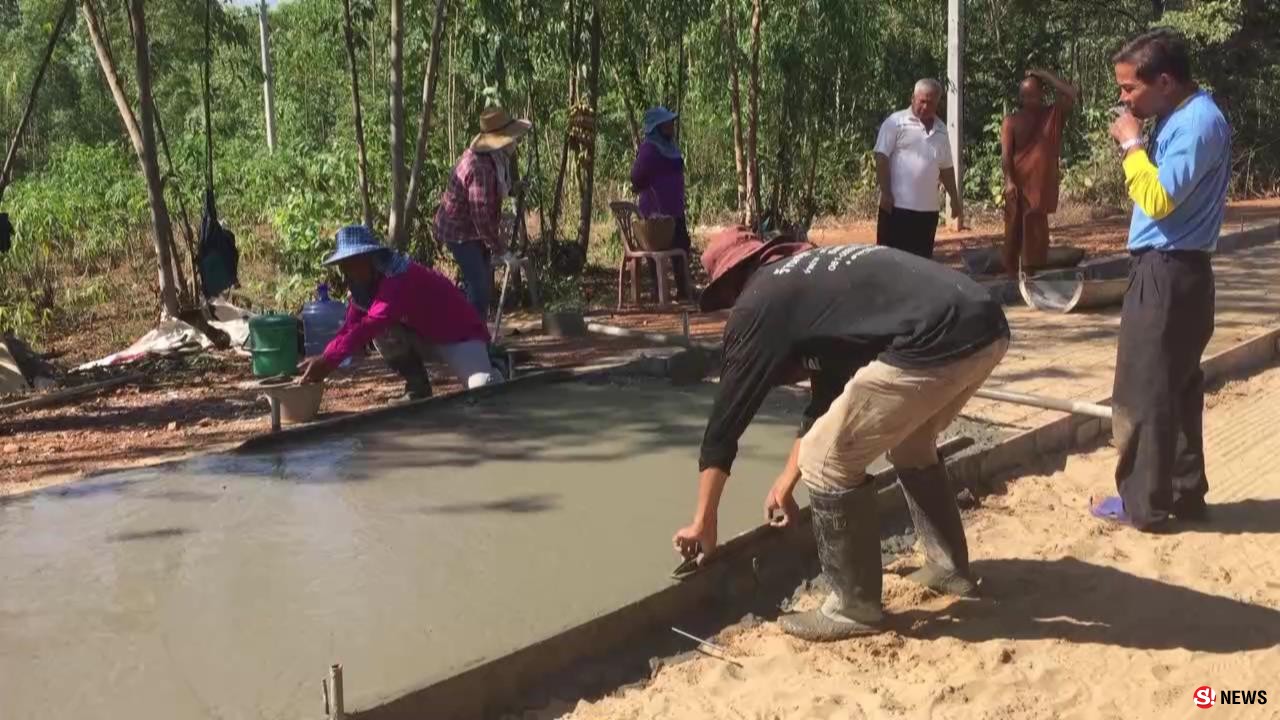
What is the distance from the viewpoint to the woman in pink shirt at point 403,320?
17.0 feet

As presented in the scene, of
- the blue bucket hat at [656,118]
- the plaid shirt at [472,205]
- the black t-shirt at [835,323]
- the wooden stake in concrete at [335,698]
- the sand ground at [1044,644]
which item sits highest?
the blue bucket hat at [656,118]

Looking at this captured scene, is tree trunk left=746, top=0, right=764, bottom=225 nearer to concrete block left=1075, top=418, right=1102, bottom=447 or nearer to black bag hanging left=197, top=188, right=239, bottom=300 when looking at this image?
black bag hanging left=197, top=188, right=239, bottom=300

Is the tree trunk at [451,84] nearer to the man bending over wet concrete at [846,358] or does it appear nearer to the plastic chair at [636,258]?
the plastic chair at [636,258]

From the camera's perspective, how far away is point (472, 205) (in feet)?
22.5

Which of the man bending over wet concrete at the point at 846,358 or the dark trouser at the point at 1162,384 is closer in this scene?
the man bending over wet concrete at the point at 846,358

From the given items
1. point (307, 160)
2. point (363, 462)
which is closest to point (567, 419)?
point (363, 462)

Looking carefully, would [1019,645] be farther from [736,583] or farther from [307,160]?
[307,160]

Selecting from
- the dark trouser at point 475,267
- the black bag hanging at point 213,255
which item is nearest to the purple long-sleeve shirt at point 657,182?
the dark trouser at point 475,267

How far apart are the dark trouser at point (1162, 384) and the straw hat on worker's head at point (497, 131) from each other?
4006 mm

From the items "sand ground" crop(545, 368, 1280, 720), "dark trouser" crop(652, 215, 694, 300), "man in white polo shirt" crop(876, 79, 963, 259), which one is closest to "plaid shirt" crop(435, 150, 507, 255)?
"dark trouser" crop(652, 215, 694, 300)

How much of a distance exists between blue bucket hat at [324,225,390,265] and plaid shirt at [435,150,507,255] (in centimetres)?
163

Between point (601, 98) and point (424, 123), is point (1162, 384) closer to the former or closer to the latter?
point (424, 123)

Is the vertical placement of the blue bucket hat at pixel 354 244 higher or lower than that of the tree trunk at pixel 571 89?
lower

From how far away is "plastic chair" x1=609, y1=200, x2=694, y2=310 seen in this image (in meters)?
8.60
